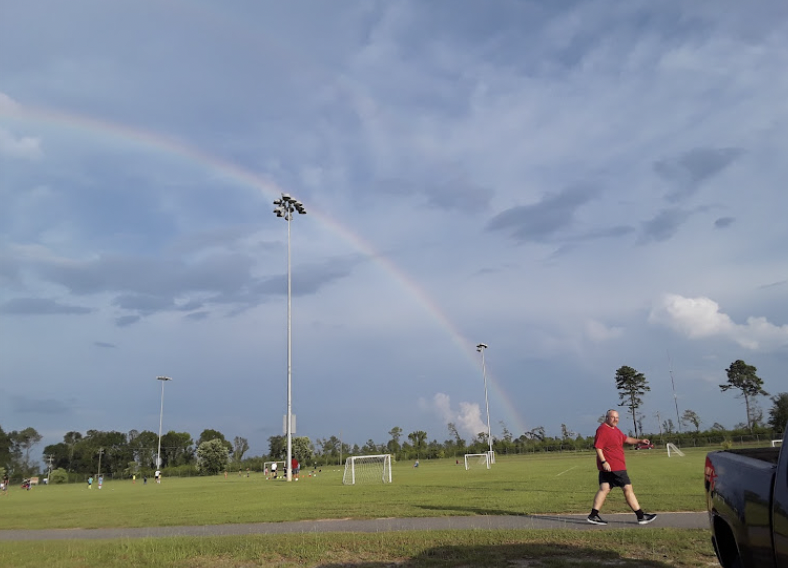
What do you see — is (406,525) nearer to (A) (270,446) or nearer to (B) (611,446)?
(B) (611,446)

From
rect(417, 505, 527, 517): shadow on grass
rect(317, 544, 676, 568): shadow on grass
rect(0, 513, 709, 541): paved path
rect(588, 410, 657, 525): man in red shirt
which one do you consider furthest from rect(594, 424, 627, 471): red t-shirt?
rect(317, 544, 676, 568): shadow on grass

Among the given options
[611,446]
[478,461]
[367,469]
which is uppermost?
[611,446]

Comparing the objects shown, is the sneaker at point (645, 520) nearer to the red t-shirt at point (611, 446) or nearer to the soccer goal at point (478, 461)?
the red t-shirt at point (611, 446)

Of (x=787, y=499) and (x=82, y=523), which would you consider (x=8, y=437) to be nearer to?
(x=82, y=523)

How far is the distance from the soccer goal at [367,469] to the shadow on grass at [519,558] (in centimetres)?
2404

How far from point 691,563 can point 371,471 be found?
2906 centimetres

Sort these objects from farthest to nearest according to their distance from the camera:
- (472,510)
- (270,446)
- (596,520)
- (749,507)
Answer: (270,446) < (472,510) < (596,520) < (749,507)

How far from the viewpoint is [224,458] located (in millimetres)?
85438

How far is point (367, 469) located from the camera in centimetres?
3472

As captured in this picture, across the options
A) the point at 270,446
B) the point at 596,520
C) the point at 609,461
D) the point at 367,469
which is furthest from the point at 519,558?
the point at 270,446

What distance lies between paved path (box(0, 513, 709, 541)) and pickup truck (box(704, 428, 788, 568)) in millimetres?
4914

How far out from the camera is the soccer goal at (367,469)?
3250 centimetres

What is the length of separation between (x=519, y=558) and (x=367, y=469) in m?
28.3

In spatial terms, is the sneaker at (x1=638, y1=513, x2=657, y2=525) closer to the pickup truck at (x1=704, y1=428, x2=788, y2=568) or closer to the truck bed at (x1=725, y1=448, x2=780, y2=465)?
the truck bed at (x1=725, y1=448, x2=780, y2=465)
